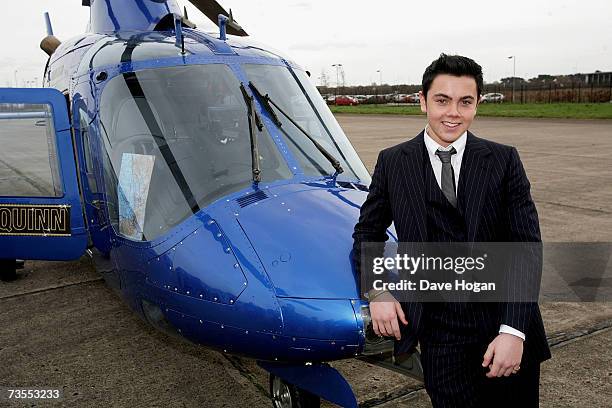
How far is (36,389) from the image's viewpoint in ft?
12.9

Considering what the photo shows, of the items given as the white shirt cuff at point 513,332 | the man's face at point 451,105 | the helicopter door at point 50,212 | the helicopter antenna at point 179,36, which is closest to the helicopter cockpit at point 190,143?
the helicopter antenna at point 179,36

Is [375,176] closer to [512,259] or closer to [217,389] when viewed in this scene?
[512,259]

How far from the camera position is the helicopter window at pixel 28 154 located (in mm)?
5038

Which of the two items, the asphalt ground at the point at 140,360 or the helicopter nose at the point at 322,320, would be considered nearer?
the helicopter nose at the point at 322,320

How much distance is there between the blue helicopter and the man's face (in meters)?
0.84

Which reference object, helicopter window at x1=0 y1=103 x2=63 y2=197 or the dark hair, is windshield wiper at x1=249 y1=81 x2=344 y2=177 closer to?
the dark hair

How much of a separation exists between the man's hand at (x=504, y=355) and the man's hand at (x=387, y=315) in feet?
1.15

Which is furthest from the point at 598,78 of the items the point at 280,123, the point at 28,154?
the point at 280,123

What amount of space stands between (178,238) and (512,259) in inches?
68.5

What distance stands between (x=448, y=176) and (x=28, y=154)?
18840mm

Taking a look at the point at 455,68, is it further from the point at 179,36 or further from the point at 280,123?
the point at 179,36

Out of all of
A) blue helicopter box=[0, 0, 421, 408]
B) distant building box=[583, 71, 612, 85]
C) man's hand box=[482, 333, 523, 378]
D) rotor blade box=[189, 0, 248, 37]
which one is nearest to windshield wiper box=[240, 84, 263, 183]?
blue helicopter box=[0, 0, 421, 408]

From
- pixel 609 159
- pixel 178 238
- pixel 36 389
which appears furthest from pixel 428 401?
pixel 609 159

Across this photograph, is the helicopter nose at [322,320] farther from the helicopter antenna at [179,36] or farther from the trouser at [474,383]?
the helicopter antenna at [179,36]
